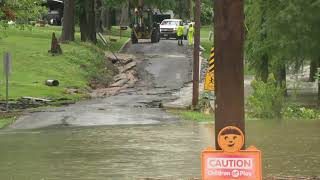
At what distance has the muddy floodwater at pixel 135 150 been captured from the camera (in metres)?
11.0

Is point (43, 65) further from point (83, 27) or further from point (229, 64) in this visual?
point (229, 64)

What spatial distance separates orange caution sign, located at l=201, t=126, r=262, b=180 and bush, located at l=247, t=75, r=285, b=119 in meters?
16.1

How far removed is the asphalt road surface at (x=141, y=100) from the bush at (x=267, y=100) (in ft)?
9.41

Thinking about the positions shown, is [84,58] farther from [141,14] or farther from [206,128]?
[206,128]

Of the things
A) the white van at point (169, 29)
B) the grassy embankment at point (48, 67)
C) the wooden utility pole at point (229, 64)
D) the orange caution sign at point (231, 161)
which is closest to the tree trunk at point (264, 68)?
the grassy embankment at point (48, 67)

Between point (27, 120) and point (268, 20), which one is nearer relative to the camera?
point (27, 120)

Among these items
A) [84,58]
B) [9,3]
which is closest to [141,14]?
[84,58]

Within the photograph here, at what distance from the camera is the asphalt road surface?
22.0 meters

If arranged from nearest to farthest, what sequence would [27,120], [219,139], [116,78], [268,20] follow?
1. [219,139]
2. [27,120]
3. [268,20]
4. [116,78]

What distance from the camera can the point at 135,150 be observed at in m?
13.9

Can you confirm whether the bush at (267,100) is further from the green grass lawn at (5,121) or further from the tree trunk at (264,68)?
the tree trunk at (264,68)

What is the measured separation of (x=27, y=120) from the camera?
2234cm

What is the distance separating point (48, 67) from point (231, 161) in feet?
109

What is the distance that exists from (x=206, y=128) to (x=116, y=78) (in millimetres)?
21348
